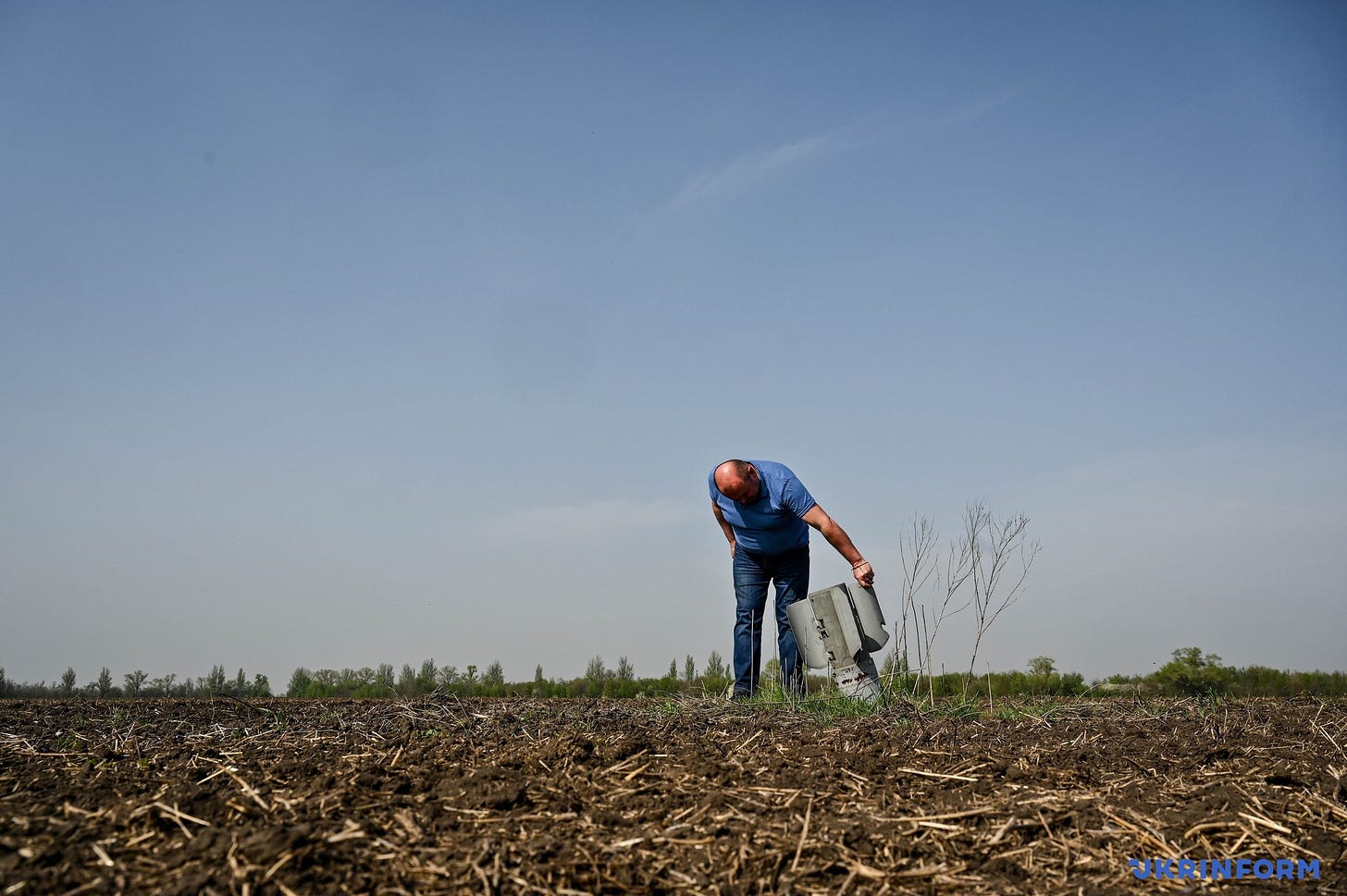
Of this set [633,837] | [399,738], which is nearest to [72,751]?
[399,738]

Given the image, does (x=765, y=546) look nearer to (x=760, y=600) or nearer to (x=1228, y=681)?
(x=760, y=600)

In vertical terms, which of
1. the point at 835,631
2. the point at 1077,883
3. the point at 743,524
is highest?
the point at 743,524

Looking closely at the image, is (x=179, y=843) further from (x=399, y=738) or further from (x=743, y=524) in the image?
(x=743, y=524)

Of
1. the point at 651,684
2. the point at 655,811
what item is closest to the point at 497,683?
the point at 651,684

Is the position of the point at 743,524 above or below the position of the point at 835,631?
above

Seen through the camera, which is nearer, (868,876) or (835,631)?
(868,876)

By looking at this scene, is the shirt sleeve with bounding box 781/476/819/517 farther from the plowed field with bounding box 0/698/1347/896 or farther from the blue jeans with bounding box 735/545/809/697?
the plowed field with bounding box 0/698/1347/896

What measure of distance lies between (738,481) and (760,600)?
1.17 meters

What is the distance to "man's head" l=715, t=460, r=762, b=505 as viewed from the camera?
6.00 metres

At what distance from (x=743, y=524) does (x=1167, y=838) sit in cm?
389

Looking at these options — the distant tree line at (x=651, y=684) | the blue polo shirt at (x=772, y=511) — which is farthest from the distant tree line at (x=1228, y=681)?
the blue polo shirt at (x=772, y=511)

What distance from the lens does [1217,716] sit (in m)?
5.26

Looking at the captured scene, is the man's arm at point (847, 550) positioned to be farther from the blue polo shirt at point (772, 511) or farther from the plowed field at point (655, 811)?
the plowed field at point (655, 811)

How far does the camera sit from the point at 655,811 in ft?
8.91
